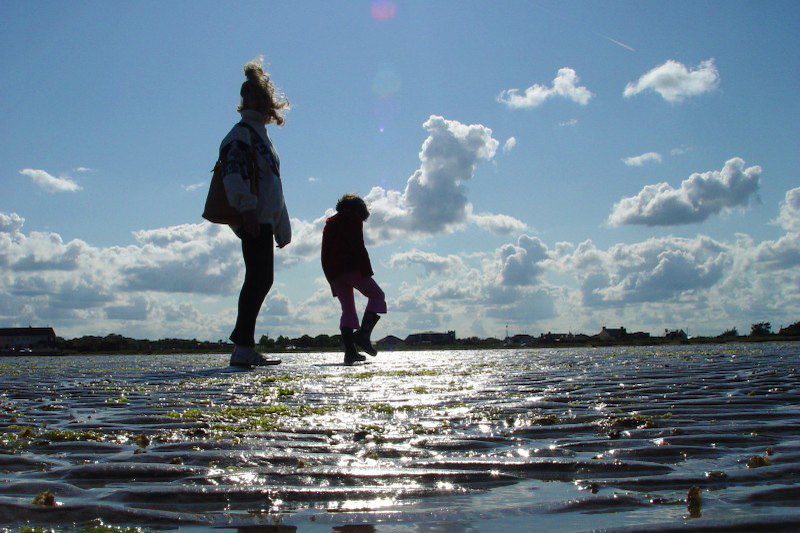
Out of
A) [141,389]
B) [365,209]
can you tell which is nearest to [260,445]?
[141,389]

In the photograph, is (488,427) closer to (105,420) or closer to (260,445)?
(260,445)

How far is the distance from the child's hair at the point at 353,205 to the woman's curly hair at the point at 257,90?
2152 millimetres

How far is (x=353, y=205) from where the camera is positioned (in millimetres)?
10648

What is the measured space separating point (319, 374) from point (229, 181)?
2.42 meters

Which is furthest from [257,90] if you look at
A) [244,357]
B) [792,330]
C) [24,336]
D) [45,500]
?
[24,336]

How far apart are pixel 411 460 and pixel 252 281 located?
20.1 ft

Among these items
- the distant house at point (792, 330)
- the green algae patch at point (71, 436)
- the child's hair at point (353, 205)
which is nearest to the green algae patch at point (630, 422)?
the green algae patch at point (71, 436)

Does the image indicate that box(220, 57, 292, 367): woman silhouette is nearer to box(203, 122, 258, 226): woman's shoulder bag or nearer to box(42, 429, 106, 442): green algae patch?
box(203, 122, 258, 226): woman's shoulder bag

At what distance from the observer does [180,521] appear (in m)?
1.66

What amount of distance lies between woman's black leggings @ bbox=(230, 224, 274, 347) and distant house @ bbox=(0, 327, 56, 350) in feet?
170

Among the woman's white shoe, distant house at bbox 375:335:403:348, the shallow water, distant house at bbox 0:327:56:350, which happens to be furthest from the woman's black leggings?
distant house at bbox 0:327:56:350

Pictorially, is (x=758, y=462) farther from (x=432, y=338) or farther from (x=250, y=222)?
(x=432, y=338)

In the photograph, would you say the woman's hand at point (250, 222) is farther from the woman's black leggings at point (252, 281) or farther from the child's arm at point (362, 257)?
the child's arm at point (362, 257)

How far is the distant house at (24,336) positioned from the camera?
55.3m
